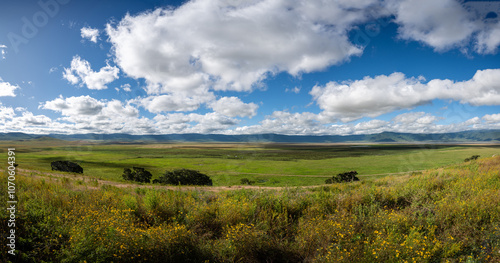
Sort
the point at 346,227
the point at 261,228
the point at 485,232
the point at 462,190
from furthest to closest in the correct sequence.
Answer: the point at 462,190 < the point at 261,228 < the point at 346,227 < the point at 485,232

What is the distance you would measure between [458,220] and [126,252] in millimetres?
9328

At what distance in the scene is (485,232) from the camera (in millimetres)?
5953

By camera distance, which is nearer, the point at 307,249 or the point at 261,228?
the point at 307,249

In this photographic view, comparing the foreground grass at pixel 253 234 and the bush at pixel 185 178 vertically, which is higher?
the foreground grass at pixel 253 234

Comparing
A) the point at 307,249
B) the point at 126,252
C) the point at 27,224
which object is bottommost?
the point at 307,249

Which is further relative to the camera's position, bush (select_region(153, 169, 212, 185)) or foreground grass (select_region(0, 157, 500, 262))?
bush (select_region(153, 169, 212, 185))

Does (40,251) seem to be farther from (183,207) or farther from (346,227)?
(346,227)

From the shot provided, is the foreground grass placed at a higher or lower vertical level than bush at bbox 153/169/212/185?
higher

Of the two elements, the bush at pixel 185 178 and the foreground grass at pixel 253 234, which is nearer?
the foreground grass at pixel 253 234

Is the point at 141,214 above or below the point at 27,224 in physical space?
below

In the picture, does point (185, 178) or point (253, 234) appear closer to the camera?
point (253, 234)

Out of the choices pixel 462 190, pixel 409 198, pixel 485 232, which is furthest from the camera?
pixel 409 198

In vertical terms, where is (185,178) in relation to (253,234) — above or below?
below

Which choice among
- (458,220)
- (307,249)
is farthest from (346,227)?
(458,220)
